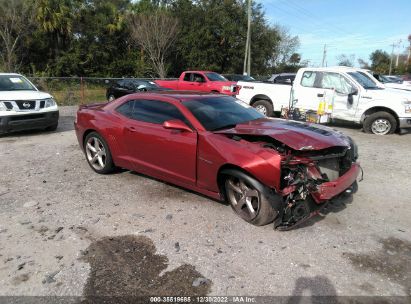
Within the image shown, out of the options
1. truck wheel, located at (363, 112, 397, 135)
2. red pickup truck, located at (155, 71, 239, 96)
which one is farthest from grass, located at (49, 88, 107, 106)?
truck wheel, located at (363, 112, 397, 135)

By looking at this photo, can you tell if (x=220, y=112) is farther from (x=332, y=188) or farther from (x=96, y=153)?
(x=96, y=153)

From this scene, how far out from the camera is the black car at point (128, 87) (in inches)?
A: 667

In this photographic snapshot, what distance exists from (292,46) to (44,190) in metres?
57.1

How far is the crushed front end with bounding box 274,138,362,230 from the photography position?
3896 mm

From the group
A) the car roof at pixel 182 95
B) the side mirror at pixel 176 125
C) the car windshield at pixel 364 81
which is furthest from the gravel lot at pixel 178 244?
the car windshield at pixel 364 81

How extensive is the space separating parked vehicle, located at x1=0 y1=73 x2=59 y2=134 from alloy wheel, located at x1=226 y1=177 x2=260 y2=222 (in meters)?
6.94

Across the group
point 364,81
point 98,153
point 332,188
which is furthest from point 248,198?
point 364,81

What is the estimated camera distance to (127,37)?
32219 mm

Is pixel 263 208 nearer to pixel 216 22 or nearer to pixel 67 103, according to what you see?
pixel 67 103

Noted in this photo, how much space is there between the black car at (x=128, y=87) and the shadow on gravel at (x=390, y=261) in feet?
46.7

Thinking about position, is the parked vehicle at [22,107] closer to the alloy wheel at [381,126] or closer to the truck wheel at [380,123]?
the truck wheel at [380,123]

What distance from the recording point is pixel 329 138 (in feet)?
14.7

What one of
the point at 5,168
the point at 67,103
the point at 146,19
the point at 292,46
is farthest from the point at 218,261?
the point at 292,46

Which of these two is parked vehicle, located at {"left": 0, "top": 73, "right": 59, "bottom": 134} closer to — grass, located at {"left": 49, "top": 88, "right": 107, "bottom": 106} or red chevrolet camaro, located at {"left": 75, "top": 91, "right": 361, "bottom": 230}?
red chevrolet camaro, located at {"left": 75, "top": 91, "right": 361, "bottom": 230}
